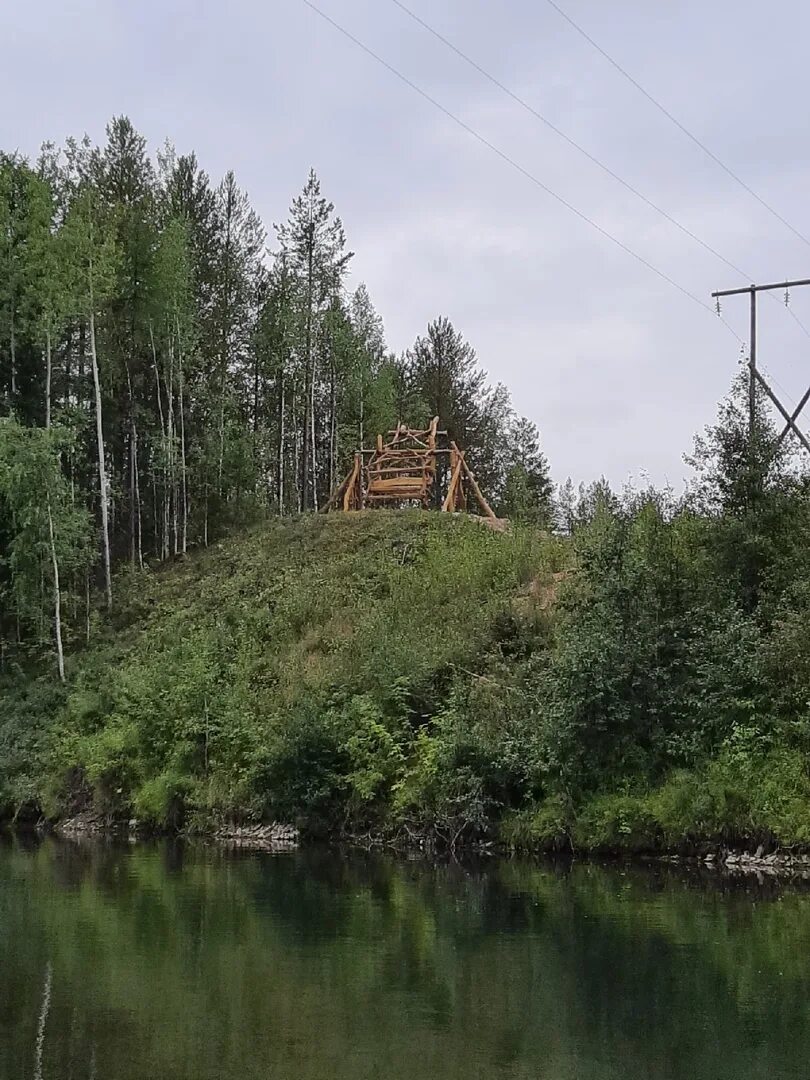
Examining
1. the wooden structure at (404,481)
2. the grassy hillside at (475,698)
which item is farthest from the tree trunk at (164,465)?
the grassy hillside at (475,698)

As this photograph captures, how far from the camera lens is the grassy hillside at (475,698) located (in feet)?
66.6

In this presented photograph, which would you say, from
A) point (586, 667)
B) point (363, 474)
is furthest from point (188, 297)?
point (586, 667)

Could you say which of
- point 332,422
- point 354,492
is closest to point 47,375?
point 354,492

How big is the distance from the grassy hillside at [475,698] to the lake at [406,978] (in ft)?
7.50

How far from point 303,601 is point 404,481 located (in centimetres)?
801

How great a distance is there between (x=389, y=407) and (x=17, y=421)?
81.6ft

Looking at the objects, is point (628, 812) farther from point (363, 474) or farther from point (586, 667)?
point (363, 474)

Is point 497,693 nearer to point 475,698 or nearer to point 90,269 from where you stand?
point 475,698

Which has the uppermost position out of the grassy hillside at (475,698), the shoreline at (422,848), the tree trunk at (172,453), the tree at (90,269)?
the tree at (90,269)

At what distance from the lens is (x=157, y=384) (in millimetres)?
43125

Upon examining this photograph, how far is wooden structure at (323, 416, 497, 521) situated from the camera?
125 ft

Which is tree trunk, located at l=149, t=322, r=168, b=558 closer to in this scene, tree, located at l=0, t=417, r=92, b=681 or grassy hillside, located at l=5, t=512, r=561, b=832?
grassy hillside, located at l=5, t=512, r=561, b=832

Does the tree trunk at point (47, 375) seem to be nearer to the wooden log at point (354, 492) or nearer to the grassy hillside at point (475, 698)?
the grassy hillside at point (475, 698)

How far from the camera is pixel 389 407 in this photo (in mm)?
57719
